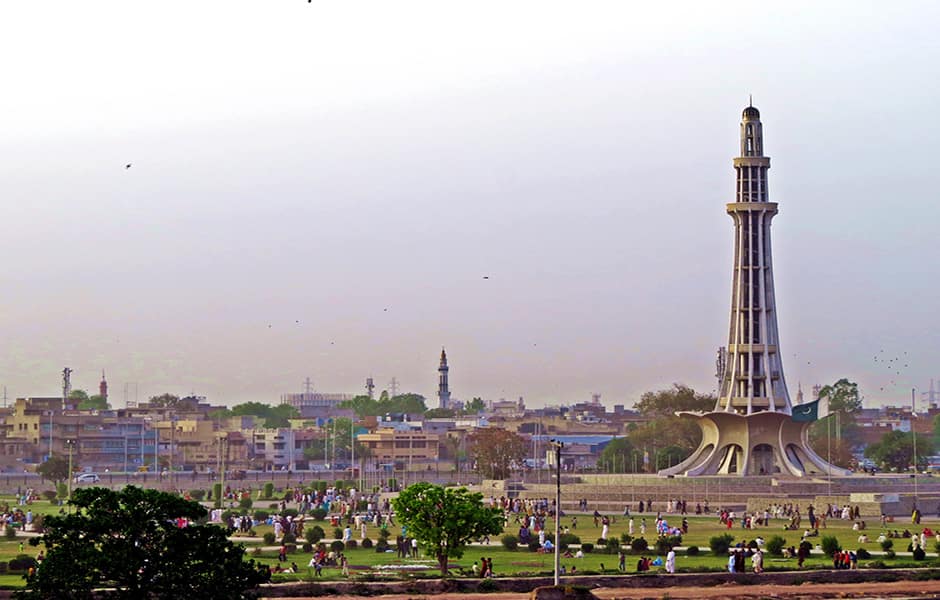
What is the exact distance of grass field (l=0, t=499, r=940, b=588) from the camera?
43844mm

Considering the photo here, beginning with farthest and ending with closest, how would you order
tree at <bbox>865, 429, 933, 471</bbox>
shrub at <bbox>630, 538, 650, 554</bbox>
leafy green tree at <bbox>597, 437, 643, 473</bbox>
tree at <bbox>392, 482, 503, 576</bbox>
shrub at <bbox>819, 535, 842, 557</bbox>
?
1. tree at <bbox>865, 429, 933, 471</bbox>
2. leafy green tree at <bbox>597, 437, 643, 473</bbox>
3. shrub at <bbox>630, 538, 650, 554</bbox>
4. shrub at <bbox>819, 535, 842, 557</bbox>
5. tree at <bbox>392, 482, 503, 576</bbox>

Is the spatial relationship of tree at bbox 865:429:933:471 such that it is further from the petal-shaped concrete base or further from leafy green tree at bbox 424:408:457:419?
leafy green tree at bbox 424:408:457:419

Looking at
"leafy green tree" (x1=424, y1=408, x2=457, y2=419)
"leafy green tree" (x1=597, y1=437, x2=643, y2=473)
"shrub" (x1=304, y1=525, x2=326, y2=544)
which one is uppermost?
"leafy green tree" (x1=424, y1=408, x2=457, y2=419)

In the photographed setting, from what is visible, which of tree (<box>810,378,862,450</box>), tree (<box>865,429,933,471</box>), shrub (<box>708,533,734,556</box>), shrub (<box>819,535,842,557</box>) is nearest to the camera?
shrub (<box>819,535,842,557</box>)

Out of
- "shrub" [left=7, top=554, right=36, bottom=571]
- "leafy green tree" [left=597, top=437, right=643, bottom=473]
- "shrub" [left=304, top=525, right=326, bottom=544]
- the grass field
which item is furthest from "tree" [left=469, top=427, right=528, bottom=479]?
"shrub" [left=7, top=554, right=36, bottom=571]

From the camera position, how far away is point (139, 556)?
30.3 metres

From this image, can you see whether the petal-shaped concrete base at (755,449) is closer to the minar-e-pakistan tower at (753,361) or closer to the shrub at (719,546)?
the minar-e-pakistan tower at (753,361)

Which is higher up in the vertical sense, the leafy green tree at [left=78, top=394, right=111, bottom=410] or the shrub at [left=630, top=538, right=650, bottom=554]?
the leafy green tree at [left=78, top=394, right=111, bottom=410]

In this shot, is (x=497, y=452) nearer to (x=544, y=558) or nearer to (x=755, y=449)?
(x=755, y=449)

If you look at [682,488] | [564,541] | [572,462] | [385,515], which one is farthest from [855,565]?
[572,462]

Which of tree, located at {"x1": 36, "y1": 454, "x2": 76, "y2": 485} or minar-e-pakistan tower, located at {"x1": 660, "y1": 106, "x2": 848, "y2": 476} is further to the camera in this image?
tree, located at {"x1": 36, "y1": 454, "x2": 76, "y2": 485}

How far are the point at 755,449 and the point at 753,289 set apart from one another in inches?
284

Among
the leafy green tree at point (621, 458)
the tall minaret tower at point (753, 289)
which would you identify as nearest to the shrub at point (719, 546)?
the tall minaret tower at point (753, 289)

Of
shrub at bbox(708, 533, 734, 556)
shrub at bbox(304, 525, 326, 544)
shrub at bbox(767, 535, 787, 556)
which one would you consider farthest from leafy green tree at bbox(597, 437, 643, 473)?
shrub at bbox(708, 533, 734, 556)
